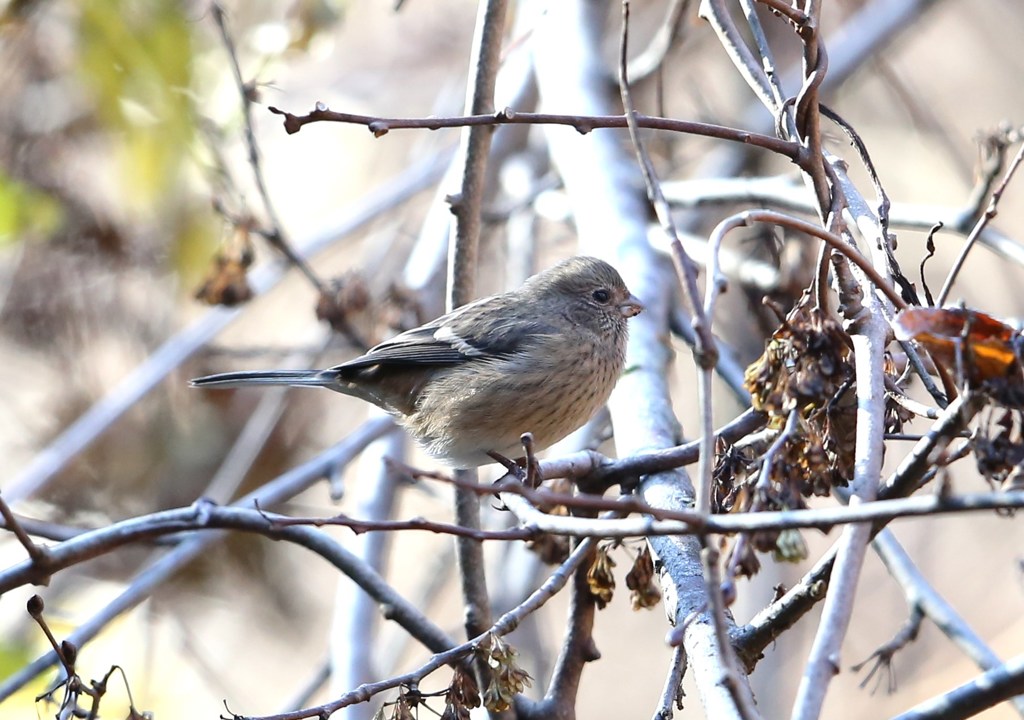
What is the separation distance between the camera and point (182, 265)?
6.11 m

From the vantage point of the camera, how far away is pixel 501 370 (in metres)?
4.66

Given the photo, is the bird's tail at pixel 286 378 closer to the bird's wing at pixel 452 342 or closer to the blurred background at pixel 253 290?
the bird's wing at pixel 452 342

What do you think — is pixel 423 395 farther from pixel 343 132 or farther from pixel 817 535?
pixel 343 132

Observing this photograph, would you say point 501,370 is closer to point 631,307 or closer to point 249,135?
point 631,307

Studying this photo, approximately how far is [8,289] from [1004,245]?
531cm

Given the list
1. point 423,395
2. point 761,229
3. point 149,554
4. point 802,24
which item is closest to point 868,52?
point 761,229

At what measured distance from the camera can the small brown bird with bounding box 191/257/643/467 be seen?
14.8ft


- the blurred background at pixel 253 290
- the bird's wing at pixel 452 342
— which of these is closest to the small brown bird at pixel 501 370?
the bird's wing at pixel 452 342

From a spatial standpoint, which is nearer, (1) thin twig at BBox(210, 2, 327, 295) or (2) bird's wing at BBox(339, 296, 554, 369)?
(1) thin twig at BBox(210, 2, 327, 295)

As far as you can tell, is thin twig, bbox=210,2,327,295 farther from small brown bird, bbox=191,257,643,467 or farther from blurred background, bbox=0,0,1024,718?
small brown bird, bbox=191,257,643,467

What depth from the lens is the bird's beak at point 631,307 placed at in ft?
14.9

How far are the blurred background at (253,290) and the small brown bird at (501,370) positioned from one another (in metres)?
0.47

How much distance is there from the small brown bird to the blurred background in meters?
0.47

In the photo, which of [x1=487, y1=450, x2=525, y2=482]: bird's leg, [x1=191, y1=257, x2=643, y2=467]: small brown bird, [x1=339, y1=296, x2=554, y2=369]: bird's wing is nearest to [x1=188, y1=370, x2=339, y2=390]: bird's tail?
[x1=191, y1=257, x2=643, y2=467]: small brown bird
